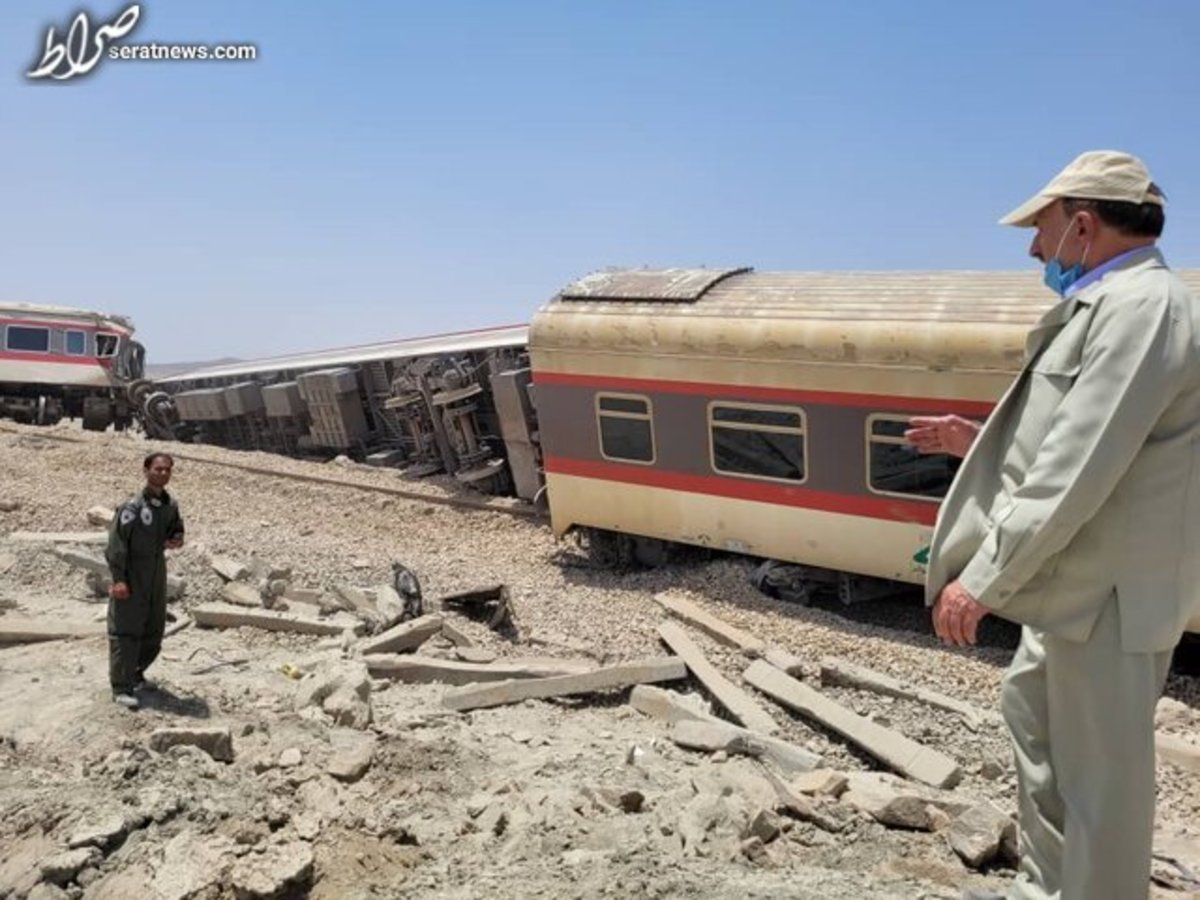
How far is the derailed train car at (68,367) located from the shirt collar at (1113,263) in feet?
85.9

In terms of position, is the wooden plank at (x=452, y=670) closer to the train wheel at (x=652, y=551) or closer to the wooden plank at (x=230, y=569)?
the wooden plank at (x=230, y=569)

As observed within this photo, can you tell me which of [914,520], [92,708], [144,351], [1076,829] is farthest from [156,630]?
[144,351]

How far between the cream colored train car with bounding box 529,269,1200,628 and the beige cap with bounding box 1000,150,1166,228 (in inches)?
218

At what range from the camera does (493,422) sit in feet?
52.3

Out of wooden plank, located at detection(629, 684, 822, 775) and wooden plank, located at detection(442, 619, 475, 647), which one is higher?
wooden plank, located at detection(629, 684, 822, 775)

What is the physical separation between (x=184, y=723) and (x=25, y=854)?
167cm

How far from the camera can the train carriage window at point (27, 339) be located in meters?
24.7

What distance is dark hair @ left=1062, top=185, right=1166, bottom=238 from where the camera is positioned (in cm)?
278

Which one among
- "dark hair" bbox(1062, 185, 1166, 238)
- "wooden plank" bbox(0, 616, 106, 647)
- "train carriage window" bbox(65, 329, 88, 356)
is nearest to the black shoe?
"wooden plank" bbox(0, 616, 106, 647)

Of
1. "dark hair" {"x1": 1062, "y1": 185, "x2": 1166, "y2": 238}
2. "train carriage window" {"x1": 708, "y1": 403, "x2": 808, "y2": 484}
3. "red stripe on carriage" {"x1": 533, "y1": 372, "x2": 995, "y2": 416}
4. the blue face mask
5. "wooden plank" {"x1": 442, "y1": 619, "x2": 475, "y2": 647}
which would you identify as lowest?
"wooden plank" {"x1": 442, "y1": 619, "x2": 475, "y2": 647}

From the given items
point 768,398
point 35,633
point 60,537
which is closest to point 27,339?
point 60,537

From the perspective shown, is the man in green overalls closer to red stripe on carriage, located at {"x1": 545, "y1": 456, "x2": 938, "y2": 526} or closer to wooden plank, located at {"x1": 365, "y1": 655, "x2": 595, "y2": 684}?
wooden plank, located at {"x1": 365, "y1": 655, "x2": 595, "y2": 684}

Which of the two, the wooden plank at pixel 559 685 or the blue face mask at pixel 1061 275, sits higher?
the blue face mask at pixel 1061 275

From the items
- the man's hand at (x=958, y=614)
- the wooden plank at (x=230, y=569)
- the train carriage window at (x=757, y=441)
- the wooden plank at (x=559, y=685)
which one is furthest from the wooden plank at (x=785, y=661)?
the wooden plank at (x=230, y=569)
